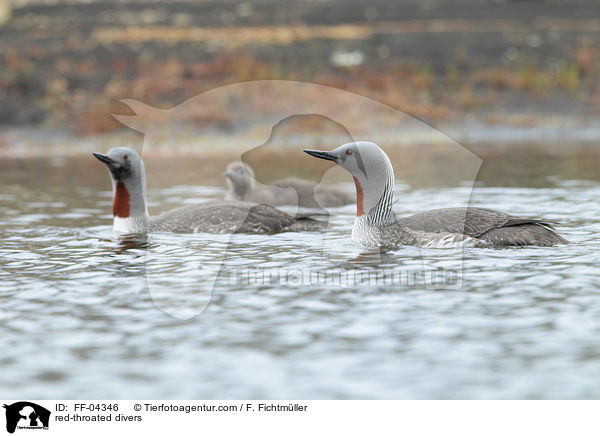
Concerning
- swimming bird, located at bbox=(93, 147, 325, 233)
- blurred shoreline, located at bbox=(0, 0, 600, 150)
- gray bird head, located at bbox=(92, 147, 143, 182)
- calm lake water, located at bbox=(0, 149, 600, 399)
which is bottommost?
calm lake water, located at bbox=(0, 149, 600, 399)

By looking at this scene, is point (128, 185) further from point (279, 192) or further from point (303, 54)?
point (303, 54)

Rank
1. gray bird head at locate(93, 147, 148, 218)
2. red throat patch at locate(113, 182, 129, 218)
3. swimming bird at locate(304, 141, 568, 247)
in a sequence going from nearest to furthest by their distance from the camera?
swimming bird at locate(304, 141, 568, 247)
gray bird head at locate(93, 147, 148, 218)
red throat patch at locate(113, 182, 129, 218)

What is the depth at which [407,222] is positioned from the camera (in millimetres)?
9414

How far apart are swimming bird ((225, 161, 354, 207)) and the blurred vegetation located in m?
10.7

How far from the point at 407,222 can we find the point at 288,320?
10.6 ft

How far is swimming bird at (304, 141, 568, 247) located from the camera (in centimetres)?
895

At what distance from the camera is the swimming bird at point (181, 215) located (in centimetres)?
1040

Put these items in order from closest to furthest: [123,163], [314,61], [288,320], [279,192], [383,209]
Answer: [288,320]
[383,209]
[123,163]
[279,192]
[314,61]

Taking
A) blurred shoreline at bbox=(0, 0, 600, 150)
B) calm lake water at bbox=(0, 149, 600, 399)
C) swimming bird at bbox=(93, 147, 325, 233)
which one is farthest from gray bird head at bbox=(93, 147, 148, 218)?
blurred shoreline at bbox=(0, 0, 600, 150)

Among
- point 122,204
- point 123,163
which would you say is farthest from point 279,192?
point 123,163

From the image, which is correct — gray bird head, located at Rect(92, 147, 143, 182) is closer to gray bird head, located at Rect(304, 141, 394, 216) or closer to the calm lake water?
the calm lake water

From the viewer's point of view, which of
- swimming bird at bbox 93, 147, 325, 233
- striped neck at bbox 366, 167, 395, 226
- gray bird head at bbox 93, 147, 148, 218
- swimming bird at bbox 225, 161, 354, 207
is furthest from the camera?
swimming bird at bbox 225, 161, 354, 207

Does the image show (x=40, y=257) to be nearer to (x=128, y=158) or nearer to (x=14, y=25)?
(x=128, y=158)
